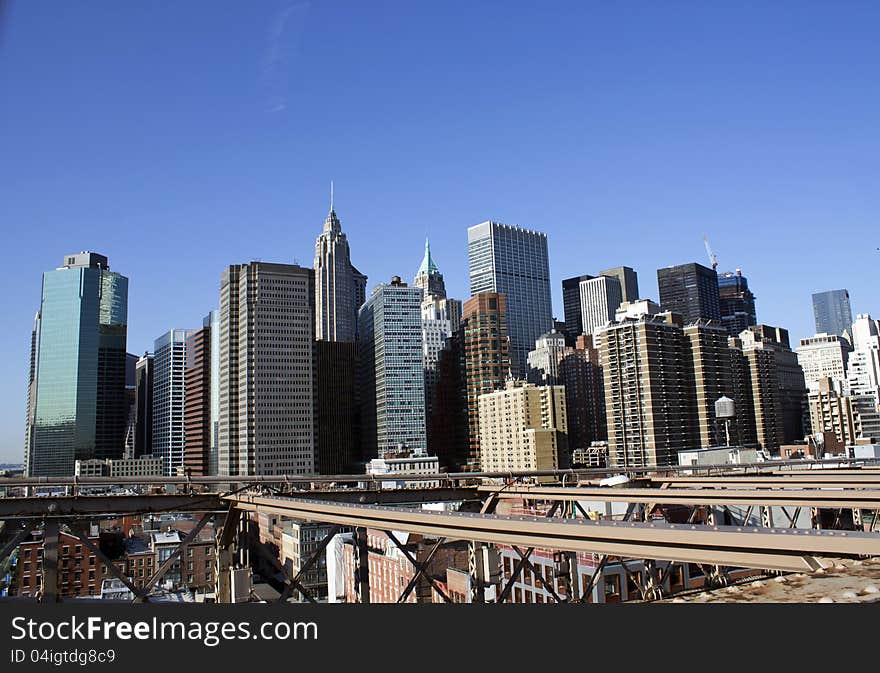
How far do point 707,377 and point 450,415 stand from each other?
6648cm

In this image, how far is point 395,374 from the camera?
175750 millimetres

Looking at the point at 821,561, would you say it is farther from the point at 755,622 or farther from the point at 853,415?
the point at 853,415

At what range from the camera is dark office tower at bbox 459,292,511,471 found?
178875 mm

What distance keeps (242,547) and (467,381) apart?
538ft

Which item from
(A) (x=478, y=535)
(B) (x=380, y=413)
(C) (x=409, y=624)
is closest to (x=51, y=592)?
(A) (x=478, y=535)

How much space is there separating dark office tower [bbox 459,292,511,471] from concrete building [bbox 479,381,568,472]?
301 inches

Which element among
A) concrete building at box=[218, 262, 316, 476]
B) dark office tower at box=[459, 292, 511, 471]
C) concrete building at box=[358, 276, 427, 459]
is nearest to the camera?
concrete building at box=[218, 262, 316, 476]

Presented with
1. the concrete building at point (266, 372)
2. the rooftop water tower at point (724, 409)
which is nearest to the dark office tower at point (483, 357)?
the concrete building at point (266, 372)

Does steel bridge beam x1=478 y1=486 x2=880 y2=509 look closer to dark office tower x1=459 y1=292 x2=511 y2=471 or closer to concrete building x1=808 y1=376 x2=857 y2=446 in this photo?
dark office tower x1=459 y1=292 x2=511 y2=471

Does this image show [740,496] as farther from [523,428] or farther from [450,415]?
[450,415]

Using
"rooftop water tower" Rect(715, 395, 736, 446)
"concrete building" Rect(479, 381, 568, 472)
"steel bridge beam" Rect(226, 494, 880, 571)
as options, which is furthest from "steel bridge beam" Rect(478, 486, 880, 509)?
"rooftop water tower" Rect(715, 395, 736, 446)

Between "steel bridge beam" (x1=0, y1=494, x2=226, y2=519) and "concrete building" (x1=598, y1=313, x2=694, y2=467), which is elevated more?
"concrete building" (x1=598, y1=313, x2=694, y2=467)

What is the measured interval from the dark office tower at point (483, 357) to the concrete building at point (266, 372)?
4010 cm

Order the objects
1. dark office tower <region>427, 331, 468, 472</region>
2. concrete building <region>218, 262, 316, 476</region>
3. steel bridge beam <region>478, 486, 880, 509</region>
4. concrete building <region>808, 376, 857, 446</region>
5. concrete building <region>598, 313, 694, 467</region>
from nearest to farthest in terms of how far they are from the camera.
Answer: steel bridge beam <region>478, 486, 880, 509</region>
concrete building <region>598, 313, 694, 467</region>
concrete building <region>218, 262, 316, 476</region>
concrete building <region>808, 376, 857, 446</region>
dark office tower <region>427, 331, 468, 472</region>
